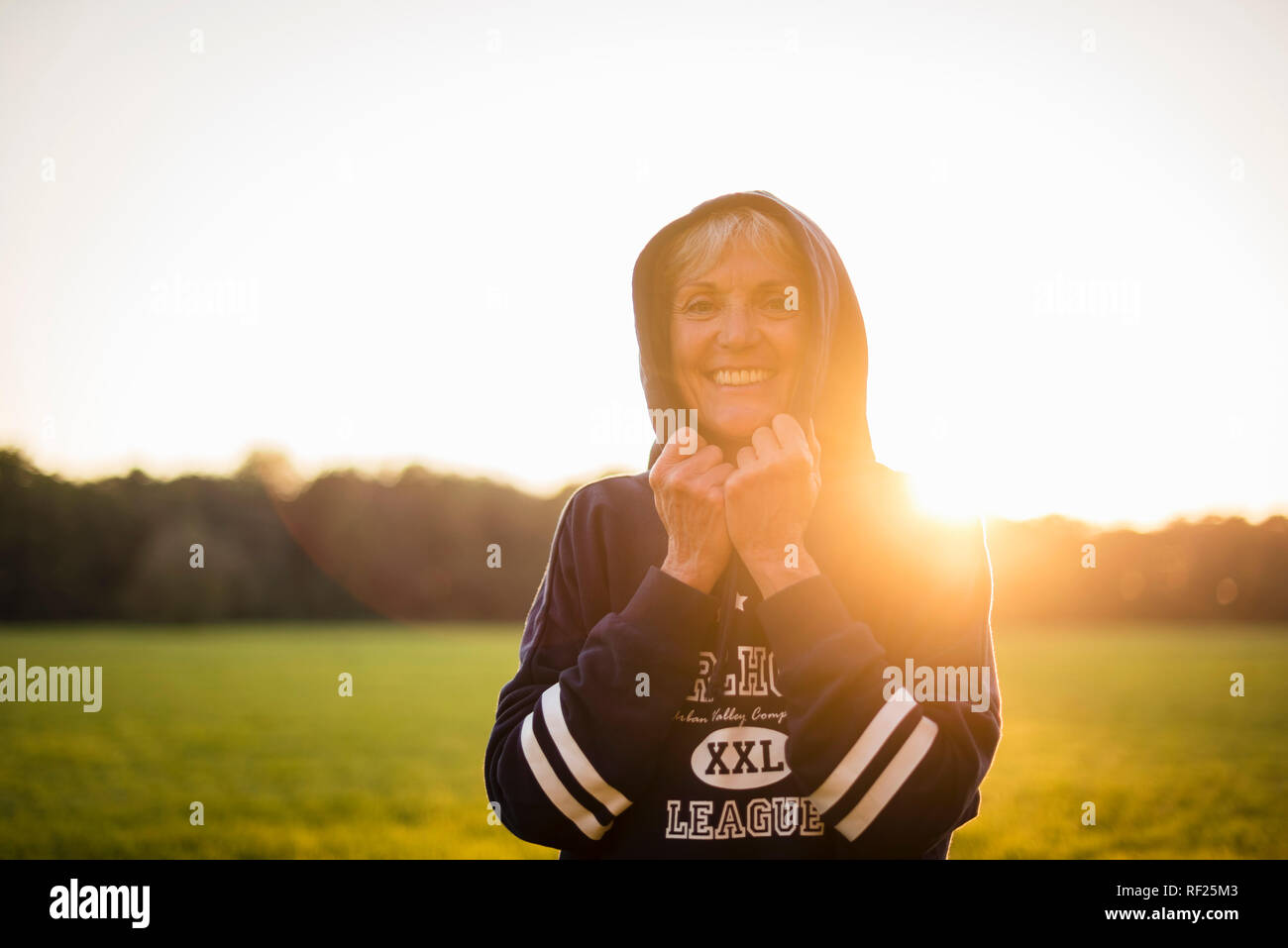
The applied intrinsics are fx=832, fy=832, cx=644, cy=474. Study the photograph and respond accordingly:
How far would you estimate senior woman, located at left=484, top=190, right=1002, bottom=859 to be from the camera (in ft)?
6.97

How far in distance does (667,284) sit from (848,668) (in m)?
1.37

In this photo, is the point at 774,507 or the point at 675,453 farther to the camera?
the point at 675,453

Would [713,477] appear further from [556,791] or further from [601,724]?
[556,791]

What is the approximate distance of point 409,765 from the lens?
14.1m

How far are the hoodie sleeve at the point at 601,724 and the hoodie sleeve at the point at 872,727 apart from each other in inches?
10.4

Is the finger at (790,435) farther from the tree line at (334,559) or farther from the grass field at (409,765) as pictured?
the tree line at (334,559)

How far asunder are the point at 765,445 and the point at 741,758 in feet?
2.90

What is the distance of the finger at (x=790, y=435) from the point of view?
7.31 feet
